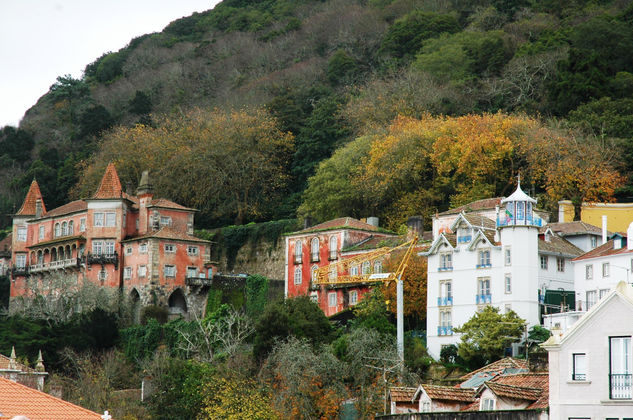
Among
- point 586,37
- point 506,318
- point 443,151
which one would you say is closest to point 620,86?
point 586,37

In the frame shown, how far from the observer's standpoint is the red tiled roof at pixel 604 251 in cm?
6294

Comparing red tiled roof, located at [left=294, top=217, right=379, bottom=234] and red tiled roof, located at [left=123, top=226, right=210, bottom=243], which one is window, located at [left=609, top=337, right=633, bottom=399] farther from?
red tiled roof, located at [left=123, top=226, right=210, bottom=243]

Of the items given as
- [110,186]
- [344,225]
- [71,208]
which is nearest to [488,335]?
[344,225]

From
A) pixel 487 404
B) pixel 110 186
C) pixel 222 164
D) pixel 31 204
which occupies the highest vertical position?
pixel 222 164

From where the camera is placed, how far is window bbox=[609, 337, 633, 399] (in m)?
32.8

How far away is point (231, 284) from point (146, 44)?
3271 inches

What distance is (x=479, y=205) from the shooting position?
74.4 metres

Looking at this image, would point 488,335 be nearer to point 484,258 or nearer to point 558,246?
point 484,258

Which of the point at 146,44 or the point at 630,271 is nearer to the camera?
the point at 630,271

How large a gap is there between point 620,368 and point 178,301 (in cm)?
5898

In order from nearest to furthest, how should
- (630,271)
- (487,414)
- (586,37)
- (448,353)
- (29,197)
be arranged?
1. (487,414)
2. (630,271)
3. (448,353)
4. (586,37)
5. (29,197)

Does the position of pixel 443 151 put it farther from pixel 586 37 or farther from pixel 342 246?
pixel 586 37

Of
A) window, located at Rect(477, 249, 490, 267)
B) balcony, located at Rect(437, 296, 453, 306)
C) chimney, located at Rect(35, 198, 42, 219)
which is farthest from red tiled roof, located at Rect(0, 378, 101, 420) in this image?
chimney, located at Rect(35, 198, 42, 219)

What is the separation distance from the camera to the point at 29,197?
105875 millimetres
